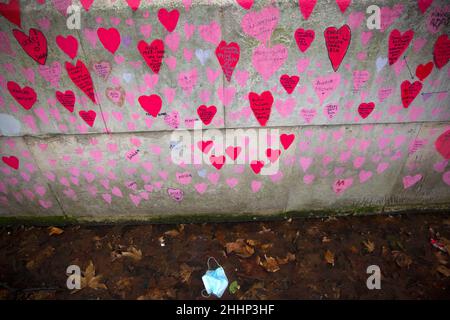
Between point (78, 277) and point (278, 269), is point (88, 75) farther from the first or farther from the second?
point (278, 269)

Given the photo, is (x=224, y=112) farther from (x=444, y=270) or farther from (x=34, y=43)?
(x=444, y=270)

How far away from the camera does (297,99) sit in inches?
111

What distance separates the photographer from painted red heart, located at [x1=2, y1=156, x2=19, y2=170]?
3.20 metres

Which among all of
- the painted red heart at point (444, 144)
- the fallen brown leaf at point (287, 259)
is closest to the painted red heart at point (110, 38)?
the fallen brown leaf at point (287, 259)

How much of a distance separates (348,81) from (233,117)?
1222 millimetres

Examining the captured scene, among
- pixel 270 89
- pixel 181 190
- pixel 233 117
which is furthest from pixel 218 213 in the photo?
pixel 270 89

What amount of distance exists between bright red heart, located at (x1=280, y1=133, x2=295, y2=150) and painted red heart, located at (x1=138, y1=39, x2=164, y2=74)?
1.53 m

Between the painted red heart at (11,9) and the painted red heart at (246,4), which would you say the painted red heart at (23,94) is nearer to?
the painted red heart at (11,9)

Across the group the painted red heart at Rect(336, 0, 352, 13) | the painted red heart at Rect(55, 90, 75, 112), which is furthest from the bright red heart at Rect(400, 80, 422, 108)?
the painted red heart at Rect(55, 90, 75, 112)

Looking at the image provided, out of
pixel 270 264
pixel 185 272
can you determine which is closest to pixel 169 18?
pixel 185 272

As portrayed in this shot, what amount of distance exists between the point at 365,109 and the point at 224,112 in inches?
59.9

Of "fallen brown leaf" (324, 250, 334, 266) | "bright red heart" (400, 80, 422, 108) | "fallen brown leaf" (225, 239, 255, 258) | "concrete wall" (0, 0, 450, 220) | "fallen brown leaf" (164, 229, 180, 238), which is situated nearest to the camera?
"concrete wall" (0, 0, 450, 220)

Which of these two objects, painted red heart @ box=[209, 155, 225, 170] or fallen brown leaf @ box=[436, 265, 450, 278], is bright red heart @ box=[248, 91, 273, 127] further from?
fallen brown leaf @ box=[436, 265, 450, 278]
